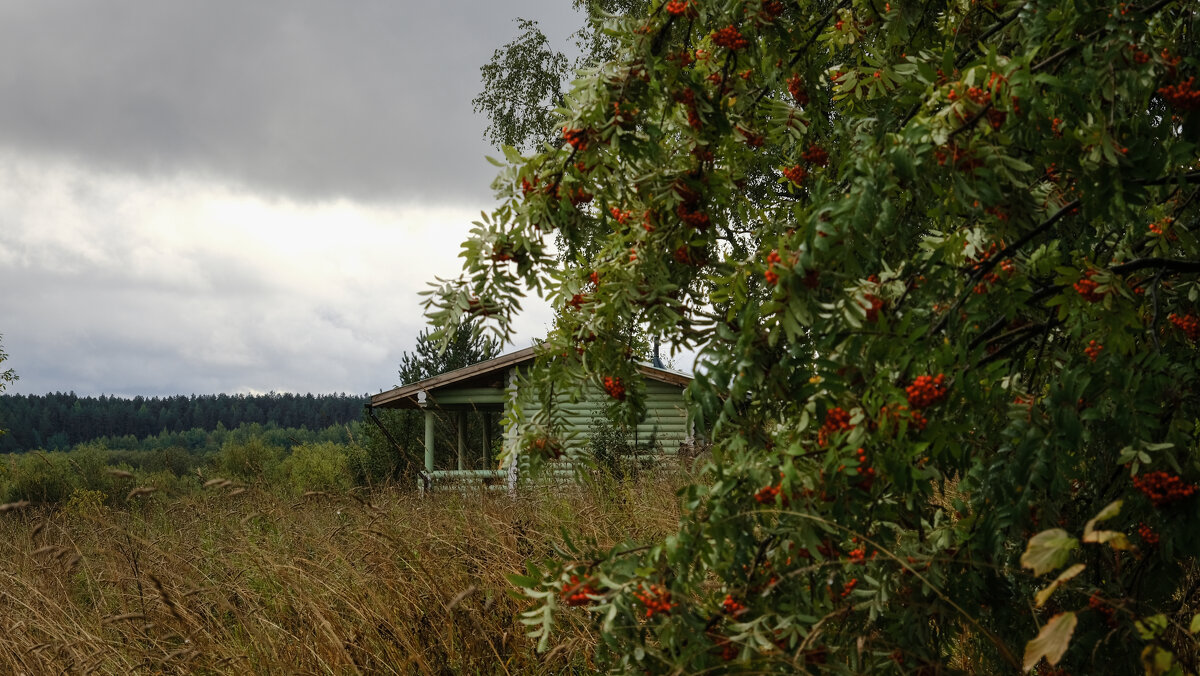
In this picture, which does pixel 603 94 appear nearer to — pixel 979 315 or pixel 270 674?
pixel 979 315

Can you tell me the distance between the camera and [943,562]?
2160 millimetres

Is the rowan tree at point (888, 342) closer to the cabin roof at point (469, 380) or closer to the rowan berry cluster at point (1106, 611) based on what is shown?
the rowan berry cluster at point (1106, 611)

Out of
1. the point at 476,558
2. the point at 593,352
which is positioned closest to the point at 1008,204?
the point at 593,352

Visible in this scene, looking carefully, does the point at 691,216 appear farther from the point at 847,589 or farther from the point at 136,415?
the point at 136,415

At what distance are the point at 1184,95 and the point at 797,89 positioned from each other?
1382 millimetres

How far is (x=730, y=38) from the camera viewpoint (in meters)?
2.36

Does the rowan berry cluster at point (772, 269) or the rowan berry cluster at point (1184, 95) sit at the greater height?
the rowan berry cluster at point (1184, 95)

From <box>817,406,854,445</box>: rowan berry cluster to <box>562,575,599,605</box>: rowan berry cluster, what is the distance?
1.96ft

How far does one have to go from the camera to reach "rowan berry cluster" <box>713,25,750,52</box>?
2.36 m

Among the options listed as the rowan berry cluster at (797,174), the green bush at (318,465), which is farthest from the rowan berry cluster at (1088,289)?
the green bush at (318,465)

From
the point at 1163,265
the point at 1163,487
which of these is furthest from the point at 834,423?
the point at 1163,265

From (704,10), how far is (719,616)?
4.99 ft

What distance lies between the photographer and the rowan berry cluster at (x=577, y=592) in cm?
188

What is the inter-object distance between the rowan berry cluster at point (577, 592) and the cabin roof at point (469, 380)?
38.2 feet
